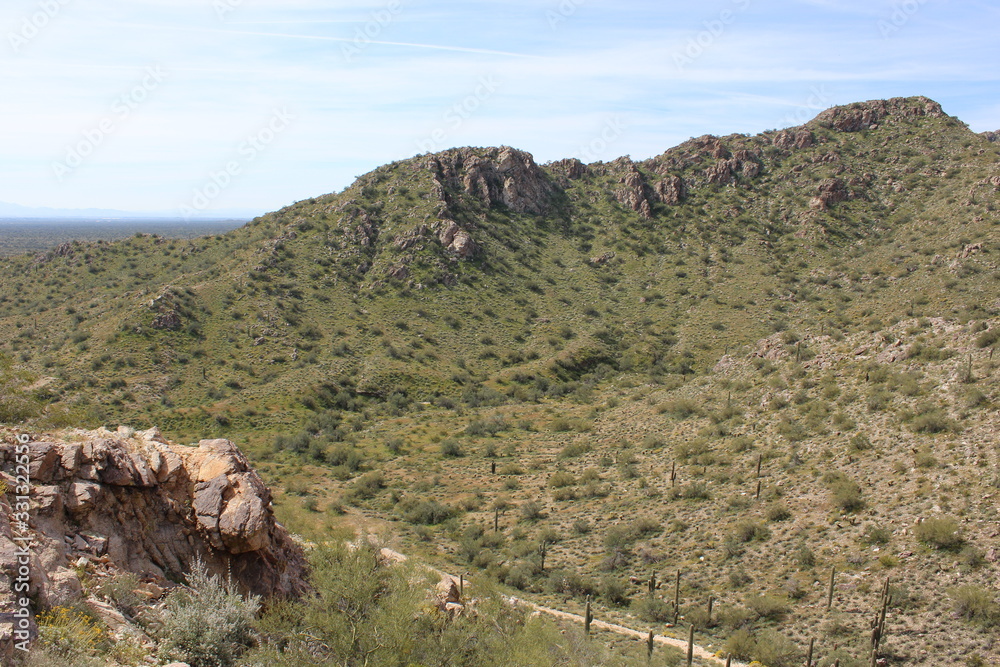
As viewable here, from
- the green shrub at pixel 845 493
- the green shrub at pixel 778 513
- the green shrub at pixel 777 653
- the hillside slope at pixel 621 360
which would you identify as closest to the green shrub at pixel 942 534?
the hillside slope at pixel 621 360

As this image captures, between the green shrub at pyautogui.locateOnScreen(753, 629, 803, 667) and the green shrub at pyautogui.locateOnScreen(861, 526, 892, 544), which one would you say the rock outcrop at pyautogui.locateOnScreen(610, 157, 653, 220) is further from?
the green shrub at pyautogui.locateOnScreen(753, 629, 803, 667)

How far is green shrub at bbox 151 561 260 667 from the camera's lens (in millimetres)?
10203

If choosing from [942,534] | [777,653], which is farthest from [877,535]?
[777,653]

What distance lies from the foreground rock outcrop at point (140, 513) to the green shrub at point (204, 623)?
0.76 metres

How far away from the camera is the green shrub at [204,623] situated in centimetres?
1020

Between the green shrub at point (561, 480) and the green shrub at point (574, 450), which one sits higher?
the green shrub at point (574, 450)

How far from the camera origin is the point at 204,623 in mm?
10531

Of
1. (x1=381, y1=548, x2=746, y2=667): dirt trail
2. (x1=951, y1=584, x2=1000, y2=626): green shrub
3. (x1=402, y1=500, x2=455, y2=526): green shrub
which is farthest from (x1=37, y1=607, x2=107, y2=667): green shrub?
(x1=402, y1=500, x2=455, y2=526): green shrub

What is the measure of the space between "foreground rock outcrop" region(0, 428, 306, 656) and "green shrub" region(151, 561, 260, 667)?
757mm

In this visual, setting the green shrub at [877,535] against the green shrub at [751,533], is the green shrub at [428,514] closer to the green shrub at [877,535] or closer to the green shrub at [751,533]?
the green shrub at [751,533]

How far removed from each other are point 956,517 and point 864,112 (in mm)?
89162

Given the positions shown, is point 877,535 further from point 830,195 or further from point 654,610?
point 830,195

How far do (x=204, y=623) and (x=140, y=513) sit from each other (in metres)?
2.95

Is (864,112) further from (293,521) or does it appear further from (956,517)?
(293,521)
